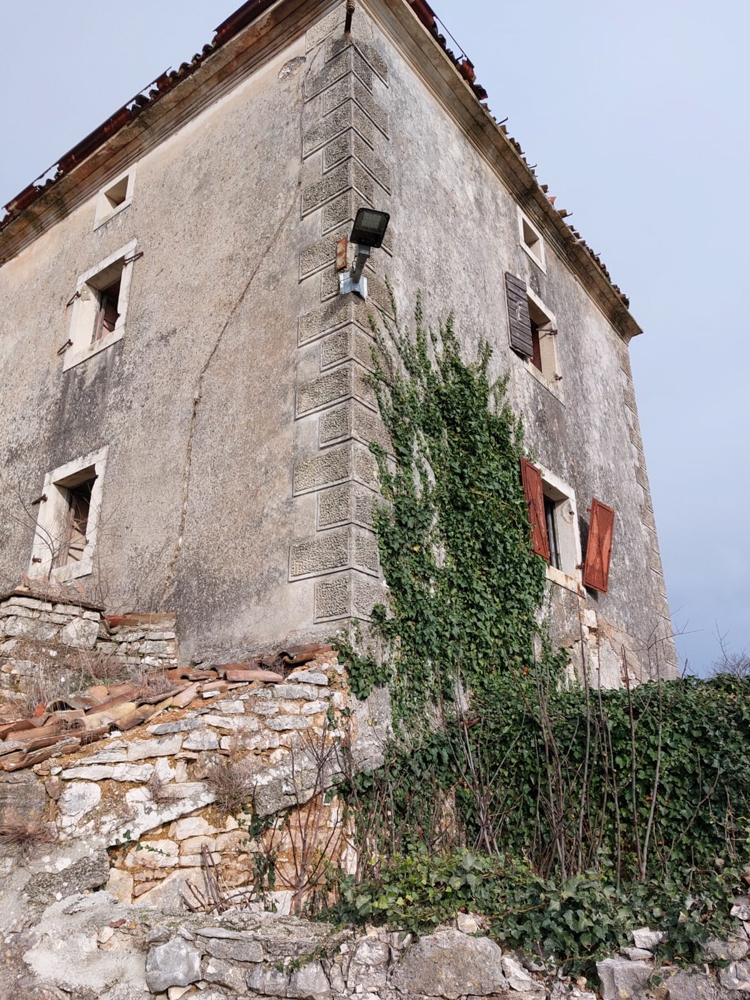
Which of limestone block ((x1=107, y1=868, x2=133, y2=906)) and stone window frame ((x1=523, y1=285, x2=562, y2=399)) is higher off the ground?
stone window frame ((x1=523, y1=285, x2=562, y2=399))

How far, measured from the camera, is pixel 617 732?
5.73 m

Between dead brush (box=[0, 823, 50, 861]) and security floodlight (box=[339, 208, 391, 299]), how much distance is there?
15.8ft

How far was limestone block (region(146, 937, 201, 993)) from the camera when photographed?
12.3 ft

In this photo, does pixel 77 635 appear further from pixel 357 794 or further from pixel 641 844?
pixel 641 844

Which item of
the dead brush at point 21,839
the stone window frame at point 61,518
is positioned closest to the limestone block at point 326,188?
the stone window frame at point 61,518

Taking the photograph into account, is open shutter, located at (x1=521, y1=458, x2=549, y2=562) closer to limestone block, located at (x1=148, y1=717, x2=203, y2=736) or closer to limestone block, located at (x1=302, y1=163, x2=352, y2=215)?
limestone block, located at (x1=302, y1=163, x2=352, y2=215)

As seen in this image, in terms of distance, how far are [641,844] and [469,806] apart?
4.12 feet

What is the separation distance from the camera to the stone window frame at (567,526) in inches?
377

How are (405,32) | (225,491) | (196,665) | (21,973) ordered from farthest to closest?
(405,32) → (225,491) → (196,665) → (21,973)

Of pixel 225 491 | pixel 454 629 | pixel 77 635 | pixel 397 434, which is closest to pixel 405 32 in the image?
pixel 397 434

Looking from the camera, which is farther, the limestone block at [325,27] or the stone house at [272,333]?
the limestone block at [325,27]

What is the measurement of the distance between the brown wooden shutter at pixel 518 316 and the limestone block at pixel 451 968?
7.17m

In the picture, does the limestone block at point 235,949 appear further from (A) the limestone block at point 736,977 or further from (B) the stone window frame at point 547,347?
(B) the stone window frame at point 547,347

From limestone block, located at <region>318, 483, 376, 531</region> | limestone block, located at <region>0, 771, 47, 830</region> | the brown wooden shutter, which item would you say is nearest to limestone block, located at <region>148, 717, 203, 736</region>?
limestone block, located at <region>0, 771, 47, 830</region>
